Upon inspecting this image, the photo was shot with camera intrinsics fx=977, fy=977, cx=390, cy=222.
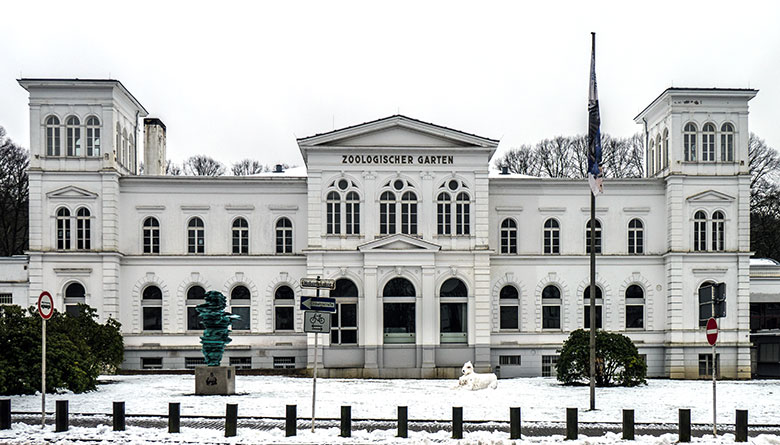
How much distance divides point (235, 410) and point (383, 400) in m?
10.1

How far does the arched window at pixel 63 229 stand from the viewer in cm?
4600

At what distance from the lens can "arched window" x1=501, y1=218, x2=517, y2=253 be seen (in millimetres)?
48188

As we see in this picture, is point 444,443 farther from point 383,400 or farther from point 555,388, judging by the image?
point 555,388

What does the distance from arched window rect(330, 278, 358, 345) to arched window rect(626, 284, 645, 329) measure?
1358 centimetres

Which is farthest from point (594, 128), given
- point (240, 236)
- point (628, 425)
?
point (240, 236)

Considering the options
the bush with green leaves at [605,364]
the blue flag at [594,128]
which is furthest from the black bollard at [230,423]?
the bush with green leaves at [605,364]

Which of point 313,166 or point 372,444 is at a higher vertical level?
point 313,166

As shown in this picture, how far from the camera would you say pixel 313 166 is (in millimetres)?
45500

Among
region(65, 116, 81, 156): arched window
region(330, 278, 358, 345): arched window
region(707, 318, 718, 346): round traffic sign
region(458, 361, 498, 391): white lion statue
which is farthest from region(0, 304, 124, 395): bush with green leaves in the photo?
region(707, 318, 718, 346): round traffic sign

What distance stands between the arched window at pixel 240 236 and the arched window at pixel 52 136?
9010mm

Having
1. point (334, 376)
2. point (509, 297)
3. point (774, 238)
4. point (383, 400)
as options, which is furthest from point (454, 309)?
point (774, 238)

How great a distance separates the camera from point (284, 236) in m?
47.8

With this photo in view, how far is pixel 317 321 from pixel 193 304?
25.2 meters

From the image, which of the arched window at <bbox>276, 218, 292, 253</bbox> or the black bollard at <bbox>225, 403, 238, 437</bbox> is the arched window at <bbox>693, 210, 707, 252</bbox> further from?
the black bollard at <bbox>225, 403, 238, 437</bbox>
